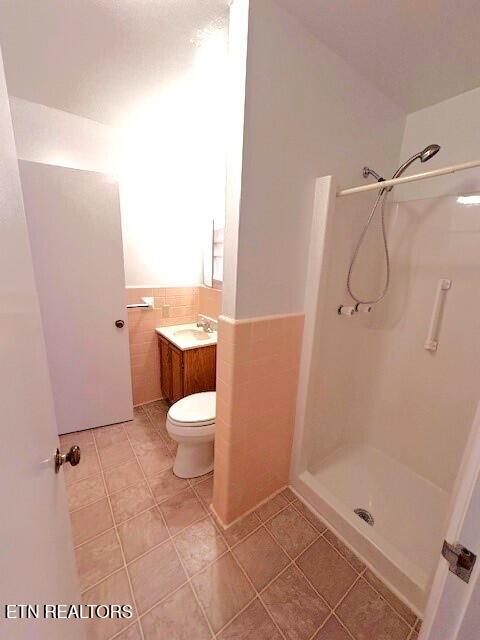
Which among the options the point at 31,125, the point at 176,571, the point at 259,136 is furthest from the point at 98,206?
the point at 176,571

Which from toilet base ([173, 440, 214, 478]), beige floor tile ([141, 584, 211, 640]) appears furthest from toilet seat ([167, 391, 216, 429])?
beige floor tile ([141, 584, 211, 640])

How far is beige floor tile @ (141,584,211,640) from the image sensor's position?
3.05 ft

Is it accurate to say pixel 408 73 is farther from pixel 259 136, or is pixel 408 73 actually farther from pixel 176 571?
pixel 176 571

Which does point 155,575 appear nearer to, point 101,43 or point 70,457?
point 70,457

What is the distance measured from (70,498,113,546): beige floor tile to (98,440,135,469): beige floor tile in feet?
0.97

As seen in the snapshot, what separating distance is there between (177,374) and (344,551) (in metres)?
1.52

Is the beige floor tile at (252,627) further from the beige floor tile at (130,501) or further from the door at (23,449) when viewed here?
the beige floor tile at (130,501)

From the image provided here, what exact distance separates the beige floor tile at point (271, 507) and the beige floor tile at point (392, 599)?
19.0 inches

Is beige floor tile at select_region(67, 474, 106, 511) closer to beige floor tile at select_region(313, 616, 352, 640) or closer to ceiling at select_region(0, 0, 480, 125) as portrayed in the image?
beige floor tile at select_region(313, 616, 352, 640)

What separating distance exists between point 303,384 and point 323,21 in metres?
1.68

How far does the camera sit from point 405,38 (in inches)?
41.4

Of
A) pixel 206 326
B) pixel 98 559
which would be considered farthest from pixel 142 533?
pixel 206 326

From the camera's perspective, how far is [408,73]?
48.4 inches

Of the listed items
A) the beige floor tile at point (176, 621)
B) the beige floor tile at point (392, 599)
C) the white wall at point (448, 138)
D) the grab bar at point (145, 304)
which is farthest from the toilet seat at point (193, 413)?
the white wall at point (448, 138)
